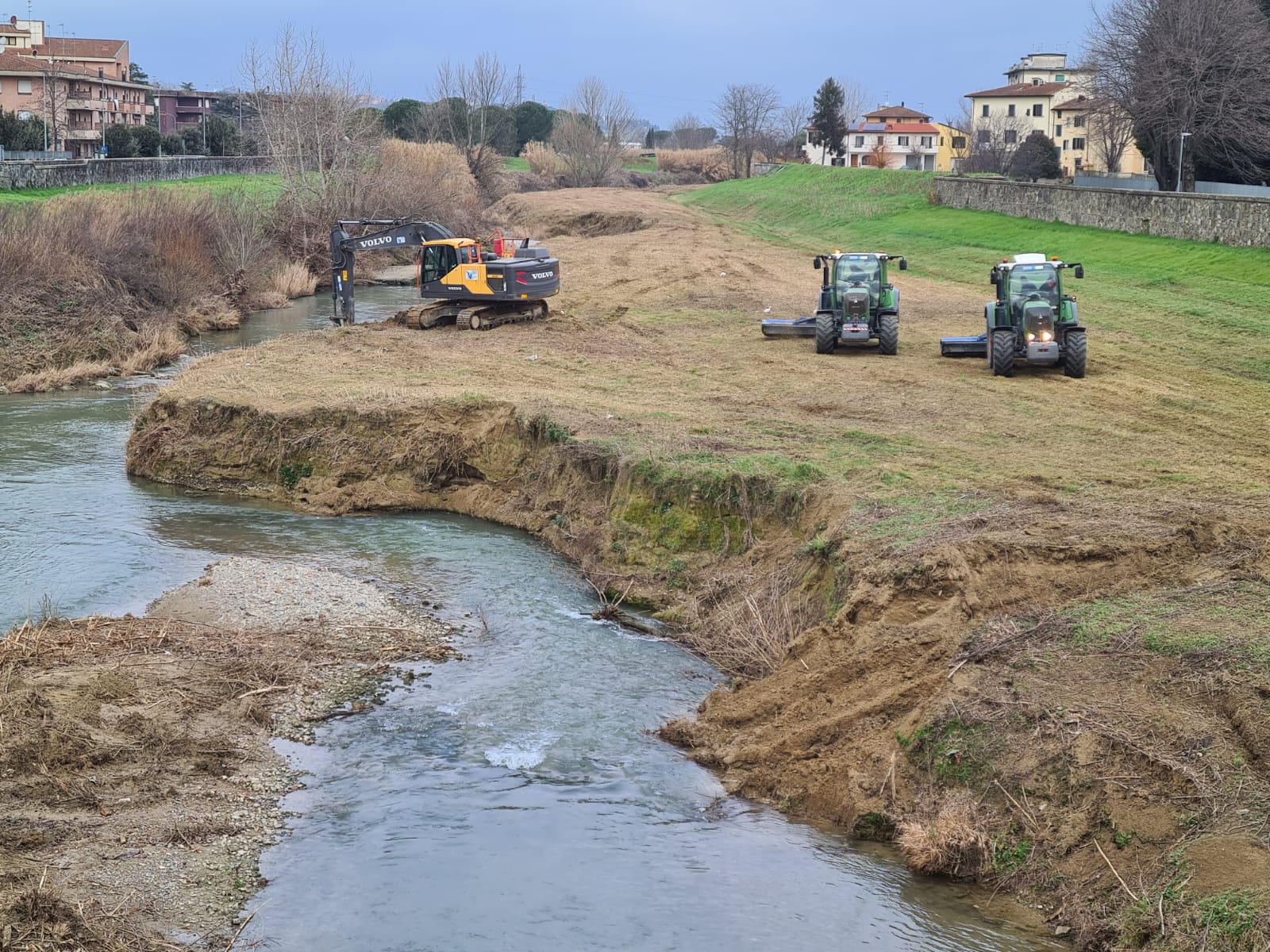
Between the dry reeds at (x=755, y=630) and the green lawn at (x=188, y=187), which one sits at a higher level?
the green lawn at (x=188, y=187)

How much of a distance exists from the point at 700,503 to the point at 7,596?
352 inches

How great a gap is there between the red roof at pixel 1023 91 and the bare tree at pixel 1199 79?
60167 millimetres

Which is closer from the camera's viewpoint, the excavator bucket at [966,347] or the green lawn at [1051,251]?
the excavator bucket at [966,347]

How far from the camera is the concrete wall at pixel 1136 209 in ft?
130

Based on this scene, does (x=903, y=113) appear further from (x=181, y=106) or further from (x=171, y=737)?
(x=171, y=737)

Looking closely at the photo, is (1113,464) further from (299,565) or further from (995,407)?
(299,565)

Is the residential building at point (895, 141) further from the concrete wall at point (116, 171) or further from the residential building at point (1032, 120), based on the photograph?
the concrete wall at point (116, 171)

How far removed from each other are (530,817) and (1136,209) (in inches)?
1640

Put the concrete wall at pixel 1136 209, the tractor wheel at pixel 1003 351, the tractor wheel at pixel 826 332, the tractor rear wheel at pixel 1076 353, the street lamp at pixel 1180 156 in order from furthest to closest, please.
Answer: the street lamp at pixel 1180 156 → the concrete wall at pixel 1136 209 → the tractor wheel at pixel 826 332 → the tractor wheel at pixel 1003 351 → the tractor rear wheel at pixel 1076 353

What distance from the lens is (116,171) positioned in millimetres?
66562

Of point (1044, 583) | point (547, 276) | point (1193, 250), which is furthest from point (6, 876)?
point (1193, 250)

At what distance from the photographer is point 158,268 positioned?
132 ft

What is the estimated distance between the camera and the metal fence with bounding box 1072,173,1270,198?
47.1 m

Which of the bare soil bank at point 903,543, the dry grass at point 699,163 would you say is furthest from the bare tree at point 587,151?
the bare soil bank at point 903,543
